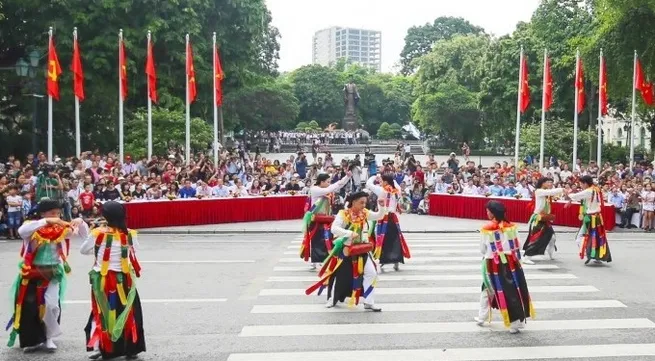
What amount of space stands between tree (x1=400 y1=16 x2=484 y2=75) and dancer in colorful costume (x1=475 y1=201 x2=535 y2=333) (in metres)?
96.0

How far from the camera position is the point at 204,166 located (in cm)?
2616

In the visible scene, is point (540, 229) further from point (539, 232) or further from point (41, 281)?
point (41, 281)

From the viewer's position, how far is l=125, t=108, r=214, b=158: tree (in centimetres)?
3500

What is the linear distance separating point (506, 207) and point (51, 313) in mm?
16409

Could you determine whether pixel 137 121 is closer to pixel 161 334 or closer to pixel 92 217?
pixel 92 217

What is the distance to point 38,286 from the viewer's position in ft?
29.5

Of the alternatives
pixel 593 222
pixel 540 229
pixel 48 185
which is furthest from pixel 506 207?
pixel 48 185

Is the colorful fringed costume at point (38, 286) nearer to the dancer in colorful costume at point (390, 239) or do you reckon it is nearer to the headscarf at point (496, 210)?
the headscarf at point (496, 210)

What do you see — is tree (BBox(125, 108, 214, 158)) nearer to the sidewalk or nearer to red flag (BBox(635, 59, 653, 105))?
the sidewalk

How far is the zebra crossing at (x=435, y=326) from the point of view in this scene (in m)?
8.83

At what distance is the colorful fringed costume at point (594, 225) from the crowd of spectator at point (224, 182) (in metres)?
7.09

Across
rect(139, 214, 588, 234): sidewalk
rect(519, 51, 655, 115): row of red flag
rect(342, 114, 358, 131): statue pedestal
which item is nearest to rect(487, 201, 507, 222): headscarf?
rect(139, 214, 588, 234): sidewalk

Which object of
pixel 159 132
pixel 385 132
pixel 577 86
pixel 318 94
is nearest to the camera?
pixel 577 86

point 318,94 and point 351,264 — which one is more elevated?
point 318,94
